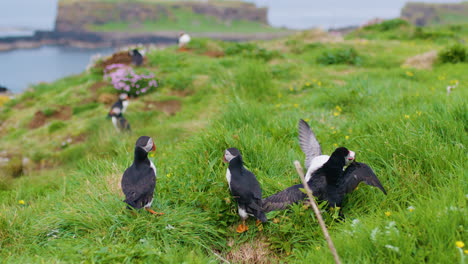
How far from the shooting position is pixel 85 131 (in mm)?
8781

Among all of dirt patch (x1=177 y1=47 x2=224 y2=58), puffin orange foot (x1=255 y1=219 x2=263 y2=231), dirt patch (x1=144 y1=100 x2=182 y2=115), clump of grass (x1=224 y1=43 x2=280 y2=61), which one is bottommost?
dirt patch (x1=144 y1=100 x2=182 y2=115)

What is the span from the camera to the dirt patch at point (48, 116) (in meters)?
10.5

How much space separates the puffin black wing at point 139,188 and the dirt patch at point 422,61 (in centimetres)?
1000

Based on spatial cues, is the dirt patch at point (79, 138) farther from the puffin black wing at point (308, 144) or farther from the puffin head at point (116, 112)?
the puffin black wing at point (308, 144)

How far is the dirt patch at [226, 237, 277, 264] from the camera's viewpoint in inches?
124

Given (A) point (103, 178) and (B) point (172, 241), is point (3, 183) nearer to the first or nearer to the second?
(A) point (103, 178)

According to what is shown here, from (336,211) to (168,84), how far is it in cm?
883

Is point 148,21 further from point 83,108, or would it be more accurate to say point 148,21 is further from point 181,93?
point 181,93

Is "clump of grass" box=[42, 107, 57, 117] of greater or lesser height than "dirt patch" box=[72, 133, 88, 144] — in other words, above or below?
below

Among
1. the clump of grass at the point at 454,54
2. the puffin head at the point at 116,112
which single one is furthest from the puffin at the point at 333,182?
the clump of grass at the point at 454,54

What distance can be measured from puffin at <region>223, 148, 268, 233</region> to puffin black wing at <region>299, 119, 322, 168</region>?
3.67ft

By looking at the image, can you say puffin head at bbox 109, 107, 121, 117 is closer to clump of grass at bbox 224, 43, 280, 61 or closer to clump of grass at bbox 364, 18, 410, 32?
clump of grass at bbox 224, 43, 280, 61

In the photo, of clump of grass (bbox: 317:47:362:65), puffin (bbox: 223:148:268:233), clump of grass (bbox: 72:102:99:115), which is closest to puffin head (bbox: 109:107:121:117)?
clump of grass (bbox: 72:102:99:115)

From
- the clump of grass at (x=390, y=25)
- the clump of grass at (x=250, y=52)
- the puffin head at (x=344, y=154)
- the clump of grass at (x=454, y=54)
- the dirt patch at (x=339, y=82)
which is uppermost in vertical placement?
the clump of grass at (x=390, y=25)
